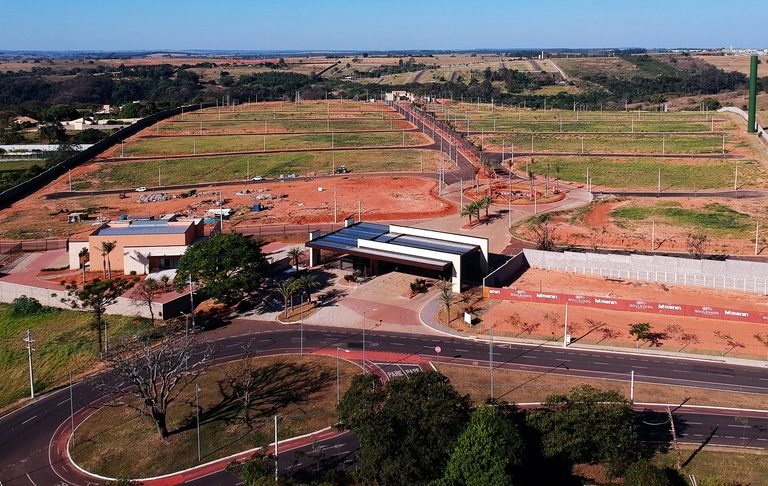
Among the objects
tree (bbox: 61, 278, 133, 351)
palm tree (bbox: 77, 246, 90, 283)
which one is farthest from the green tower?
palm tree (bbox: 77, 246, 90, 283)

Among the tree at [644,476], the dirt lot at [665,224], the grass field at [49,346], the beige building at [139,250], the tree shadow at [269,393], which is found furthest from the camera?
the dirt lot at [665,224]

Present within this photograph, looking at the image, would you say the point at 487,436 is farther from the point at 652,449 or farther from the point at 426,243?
the point at 426,243

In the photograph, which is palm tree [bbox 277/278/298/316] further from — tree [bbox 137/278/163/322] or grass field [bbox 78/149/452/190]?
grass field [bbox 78/149/452/190]

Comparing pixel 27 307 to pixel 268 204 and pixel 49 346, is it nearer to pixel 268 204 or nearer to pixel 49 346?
pixel 49 346

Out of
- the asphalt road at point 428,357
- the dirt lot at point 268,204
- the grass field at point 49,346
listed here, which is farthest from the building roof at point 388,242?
the grass field at point 49,346

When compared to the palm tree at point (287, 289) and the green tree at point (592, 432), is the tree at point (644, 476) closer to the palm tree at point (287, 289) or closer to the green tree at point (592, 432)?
the green tree at point (592, 432)

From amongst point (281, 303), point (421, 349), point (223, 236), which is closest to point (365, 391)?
point (421, 349)
